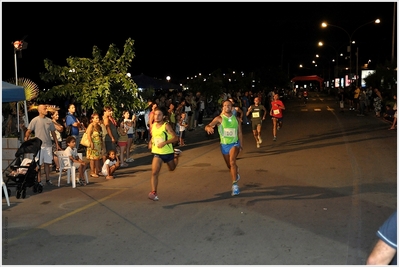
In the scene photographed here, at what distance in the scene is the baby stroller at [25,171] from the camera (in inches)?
393

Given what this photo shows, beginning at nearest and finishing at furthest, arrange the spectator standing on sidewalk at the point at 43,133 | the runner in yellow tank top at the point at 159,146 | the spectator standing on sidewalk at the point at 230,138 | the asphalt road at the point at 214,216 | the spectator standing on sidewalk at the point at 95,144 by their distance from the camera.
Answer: the asphalt road at the point at 214,216 < the runner in yellow tank top at the point at 159,146 < the spectator standing on sidewalk at the point at 230,138 < the spectator standing on sidewalk at the point at 43,133 < the spectator standing on sidewalk at the point at 95,144

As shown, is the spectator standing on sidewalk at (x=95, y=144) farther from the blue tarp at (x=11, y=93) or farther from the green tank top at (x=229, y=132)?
the green tank top at (x=229, y=132)

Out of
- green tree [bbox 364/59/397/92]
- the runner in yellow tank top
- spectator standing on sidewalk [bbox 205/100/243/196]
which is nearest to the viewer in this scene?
the runner in yellow tank top

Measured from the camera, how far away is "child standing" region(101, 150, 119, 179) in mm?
11969

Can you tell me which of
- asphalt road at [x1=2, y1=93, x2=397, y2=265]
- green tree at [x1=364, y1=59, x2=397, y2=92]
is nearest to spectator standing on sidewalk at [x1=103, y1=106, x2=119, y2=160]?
asphalt road at [x1=2, y1=93, x2=397, y2=265]

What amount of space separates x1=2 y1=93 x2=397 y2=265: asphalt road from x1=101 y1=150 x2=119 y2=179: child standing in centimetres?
38

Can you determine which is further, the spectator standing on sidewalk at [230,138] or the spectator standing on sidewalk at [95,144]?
the spectator standing on sidewalk at [95,144]

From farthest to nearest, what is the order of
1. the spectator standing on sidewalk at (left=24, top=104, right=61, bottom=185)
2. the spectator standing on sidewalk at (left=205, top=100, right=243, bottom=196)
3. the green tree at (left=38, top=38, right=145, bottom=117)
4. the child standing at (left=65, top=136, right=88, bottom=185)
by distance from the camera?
the green tree at (left=38, top=38, right=145, bottom=117) → the child standing at (left=65, top=136, right=88, bottom=185) → the spectator standing on sidewalk at (left=24, top=104, right=61, bottom=185) → the spectator standing on sidewalk at (left=205, top=100, right=243, bottom=196)

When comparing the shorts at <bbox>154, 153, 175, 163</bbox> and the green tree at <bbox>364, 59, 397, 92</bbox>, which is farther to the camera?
the green tree at <bbox>364, 59, 397, 92</bbox>

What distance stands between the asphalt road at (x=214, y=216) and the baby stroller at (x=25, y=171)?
277 millimetres

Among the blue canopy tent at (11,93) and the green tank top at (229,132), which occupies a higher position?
the blue canopy tent at (11,93)

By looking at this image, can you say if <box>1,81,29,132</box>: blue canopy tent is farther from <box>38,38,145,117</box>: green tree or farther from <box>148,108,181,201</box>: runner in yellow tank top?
<box>148,108,181,201</box>: runner in yellow tank top

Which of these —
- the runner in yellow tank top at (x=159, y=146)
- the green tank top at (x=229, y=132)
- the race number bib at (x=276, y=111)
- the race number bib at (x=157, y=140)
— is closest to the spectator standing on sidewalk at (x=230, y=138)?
the green tank top at (x=229, y=132)

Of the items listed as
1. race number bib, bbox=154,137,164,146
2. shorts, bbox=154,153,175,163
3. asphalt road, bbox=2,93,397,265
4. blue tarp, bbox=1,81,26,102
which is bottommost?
asphalt road, bbox=2,93,397,265
